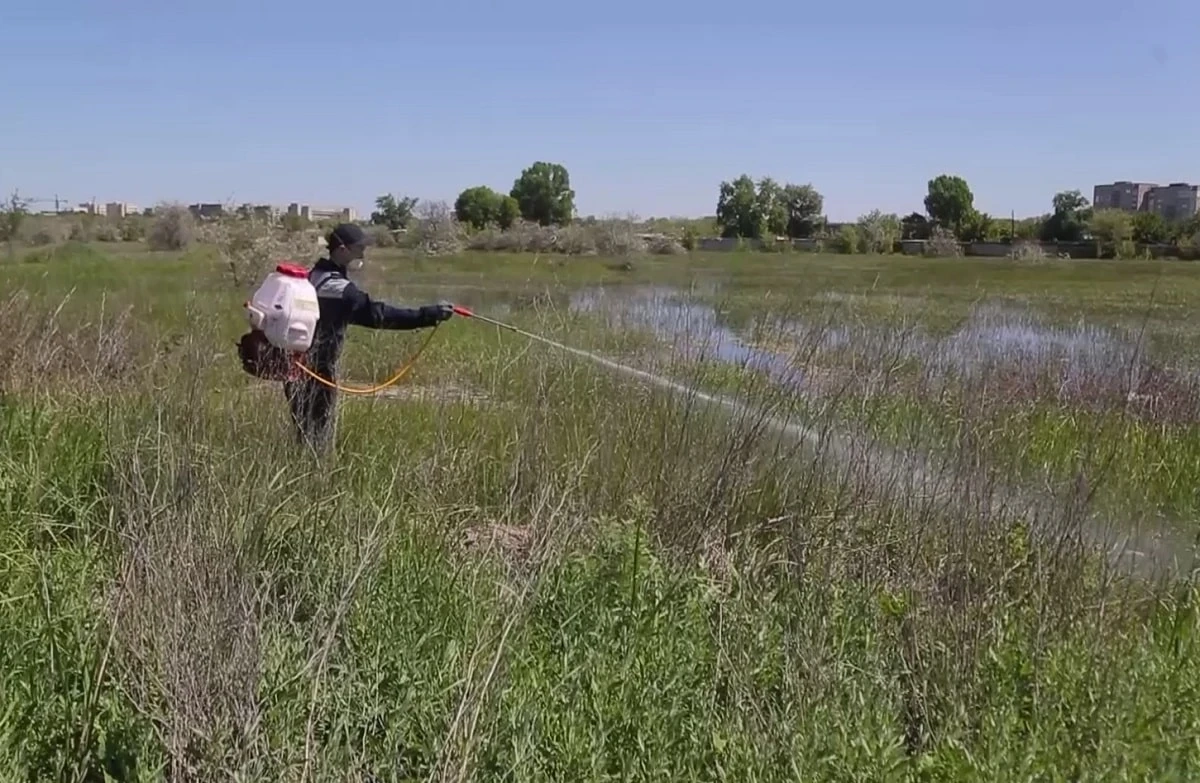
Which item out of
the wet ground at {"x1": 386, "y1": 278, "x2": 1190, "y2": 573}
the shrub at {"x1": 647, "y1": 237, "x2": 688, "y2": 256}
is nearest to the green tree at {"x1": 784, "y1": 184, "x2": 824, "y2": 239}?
the shrub at {"x1": 647, "y1": 237, "x2": 688, "y2": 256}

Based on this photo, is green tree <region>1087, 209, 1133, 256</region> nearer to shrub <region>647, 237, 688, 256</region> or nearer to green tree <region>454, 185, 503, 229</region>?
shrub <region>647, 237, 688, 256</region>

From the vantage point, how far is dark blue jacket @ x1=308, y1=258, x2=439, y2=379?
5.95m

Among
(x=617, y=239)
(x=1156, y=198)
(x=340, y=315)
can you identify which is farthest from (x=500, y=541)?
(x=1156, y=198)

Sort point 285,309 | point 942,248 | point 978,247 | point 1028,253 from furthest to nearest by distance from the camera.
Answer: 1. point 978,247
2. point 942,248
3. point 1028,253
4. point 285,309

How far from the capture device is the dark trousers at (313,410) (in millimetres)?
5473

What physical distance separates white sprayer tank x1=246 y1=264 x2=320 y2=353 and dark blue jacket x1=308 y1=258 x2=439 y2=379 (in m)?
0.45

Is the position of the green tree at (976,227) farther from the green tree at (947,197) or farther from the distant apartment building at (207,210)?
the distant apartment building at (207,210)

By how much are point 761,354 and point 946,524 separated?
5.92 ft

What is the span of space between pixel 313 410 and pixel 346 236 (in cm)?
104

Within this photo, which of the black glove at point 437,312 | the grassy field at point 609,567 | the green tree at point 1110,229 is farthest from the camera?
the green tree at point 1110,229

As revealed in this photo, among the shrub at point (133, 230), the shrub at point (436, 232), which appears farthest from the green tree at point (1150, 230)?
the shrub at point (133, 230)

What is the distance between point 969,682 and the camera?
3.87 metres

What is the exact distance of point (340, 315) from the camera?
6.02 metres

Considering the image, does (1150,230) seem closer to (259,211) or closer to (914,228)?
(914,228)
